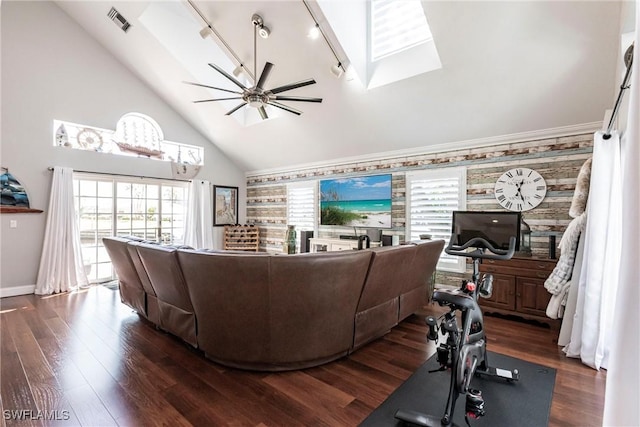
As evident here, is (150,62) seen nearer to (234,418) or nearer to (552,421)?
(234,418)

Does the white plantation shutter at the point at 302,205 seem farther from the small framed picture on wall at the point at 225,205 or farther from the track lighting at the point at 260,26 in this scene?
the track lighting at the point at 260,26

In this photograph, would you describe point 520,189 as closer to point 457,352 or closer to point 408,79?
point 408,79

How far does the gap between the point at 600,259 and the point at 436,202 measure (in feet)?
8.01

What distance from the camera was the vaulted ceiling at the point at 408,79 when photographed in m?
3.12

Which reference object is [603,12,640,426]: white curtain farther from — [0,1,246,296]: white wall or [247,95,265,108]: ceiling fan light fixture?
[0,1,246,296]: white wall

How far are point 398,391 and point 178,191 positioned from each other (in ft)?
21.0

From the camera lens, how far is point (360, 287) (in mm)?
2615

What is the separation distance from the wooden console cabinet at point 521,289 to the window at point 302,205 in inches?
152

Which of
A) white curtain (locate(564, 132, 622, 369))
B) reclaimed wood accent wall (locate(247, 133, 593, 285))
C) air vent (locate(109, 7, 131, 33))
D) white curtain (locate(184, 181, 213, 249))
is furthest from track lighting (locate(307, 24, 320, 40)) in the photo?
white curtain (locate(184, 181, 213, 249))

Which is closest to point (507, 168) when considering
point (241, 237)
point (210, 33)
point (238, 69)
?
point (238, 69)

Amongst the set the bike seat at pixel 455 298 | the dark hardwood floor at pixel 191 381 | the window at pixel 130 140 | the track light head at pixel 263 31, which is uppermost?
the track light head at pixel 263 31

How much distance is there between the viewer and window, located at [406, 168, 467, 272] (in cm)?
477

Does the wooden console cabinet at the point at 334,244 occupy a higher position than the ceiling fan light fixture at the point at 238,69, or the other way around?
the ceiling fan light fixture at the point at 238,69

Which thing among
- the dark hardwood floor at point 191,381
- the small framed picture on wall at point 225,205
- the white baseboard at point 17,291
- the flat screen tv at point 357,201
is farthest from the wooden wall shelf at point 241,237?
the dark hardwood floor at point 191,381
